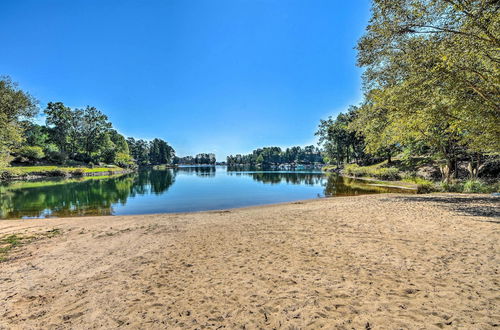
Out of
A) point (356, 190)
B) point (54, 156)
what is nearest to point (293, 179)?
point (356, 190)

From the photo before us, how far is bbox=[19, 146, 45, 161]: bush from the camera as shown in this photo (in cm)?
5803

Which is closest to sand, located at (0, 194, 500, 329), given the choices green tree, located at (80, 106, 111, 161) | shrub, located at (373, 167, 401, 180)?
shrub, located at (373, 167, 401, 180)

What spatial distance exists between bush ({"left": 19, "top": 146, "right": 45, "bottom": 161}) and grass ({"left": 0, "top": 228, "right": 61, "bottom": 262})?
67482 millimetres

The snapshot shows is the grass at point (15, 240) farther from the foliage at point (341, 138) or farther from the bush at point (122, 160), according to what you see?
the bush at point (122, 160)

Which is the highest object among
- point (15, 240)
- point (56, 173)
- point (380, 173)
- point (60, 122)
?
point (60, 122)

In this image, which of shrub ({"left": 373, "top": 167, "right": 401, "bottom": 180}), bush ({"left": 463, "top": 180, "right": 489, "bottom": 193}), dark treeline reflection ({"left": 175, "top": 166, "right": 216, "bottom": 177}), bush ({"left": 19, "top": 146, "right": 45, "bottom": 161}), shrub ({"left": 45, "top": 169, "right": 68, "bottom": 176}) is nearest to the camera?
bush ({"left": 463, "top": 180, "right": 489, "bottom": 193})

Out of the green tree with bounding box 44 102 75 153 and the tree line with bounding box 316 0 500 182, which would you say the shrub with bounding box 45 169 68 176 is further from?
the tree line with bounding box 316 0 500 182

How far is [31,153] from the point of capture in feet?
196

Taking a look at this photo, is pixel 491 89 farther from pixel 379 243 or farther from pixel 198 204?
pixel 198 204

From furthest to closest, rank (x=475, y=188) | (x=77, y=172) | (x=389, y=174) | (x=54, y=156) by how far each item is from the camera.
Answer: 1. (x=54, y=156)
2. (x=77, y=172)
3. (x=389, y=174)
4. (x=475, y=188)

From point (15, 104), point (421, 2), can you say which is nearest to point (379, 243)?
point (421, 2)

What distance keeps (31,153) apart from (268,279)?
80526 mm

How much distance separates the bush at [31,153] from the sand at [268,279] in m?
69.8

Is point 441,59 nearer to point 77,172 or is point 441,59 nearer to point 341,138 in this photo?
point 341,138
